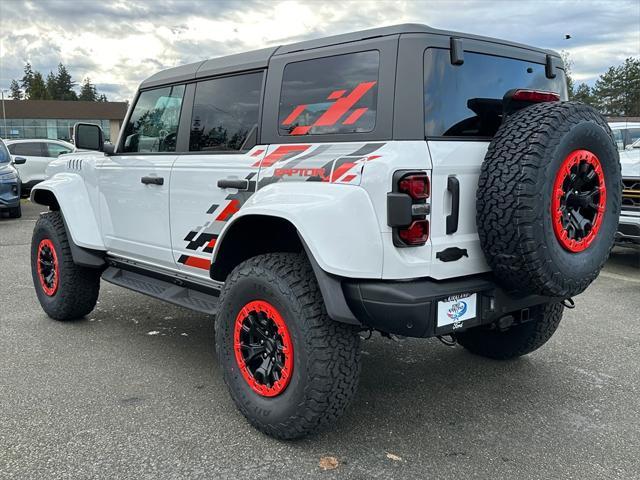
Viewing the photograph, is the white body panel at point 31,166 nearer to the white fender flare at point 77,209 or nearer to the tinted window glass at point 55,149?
the tinted window glass at point 55,149

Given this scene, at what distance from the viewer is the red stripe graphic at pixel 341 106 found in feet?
9.51

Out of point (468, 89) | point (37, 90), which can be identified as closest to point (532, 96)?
point (468, 89)

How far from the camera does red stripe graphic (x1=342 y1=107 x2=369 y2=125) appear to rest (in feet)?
9.43

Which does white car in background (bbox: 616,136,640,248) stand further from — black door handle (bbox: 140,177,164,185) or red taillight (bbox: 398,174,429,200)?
black door handle (bbox: 140,177,164,185)

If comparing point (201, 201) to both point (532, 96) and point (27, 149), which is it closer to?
point (532, 96)

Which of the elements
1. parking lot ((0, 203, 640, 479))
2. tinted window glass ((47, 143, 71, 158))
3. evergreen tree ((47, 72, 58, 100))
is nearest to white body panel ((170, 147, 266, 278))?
parking lot ((0, 203, 640, 479))

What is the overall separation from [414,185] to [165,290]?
221cm

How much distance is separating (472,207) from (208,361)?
7.54ft

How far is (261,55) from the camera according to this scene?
11.7ft

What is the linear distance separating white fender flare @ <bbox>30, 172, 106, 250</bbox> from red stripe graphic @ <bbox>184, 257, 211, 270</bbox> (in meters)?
1.15

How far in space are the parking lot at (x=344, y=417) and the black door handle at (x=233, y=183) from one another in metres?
1.28

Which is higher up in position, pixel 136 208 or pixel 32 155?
pixel 32 155

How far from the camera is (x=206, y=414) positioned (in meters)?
3.39

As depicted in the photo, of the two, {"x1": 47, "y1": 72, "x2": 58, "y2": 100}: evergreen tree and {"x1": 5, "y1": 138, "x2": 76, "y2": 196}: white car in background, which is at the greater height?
{"x1": 47, "y1": 72, "x2": 58, "y2": 100}: evergreen tree
